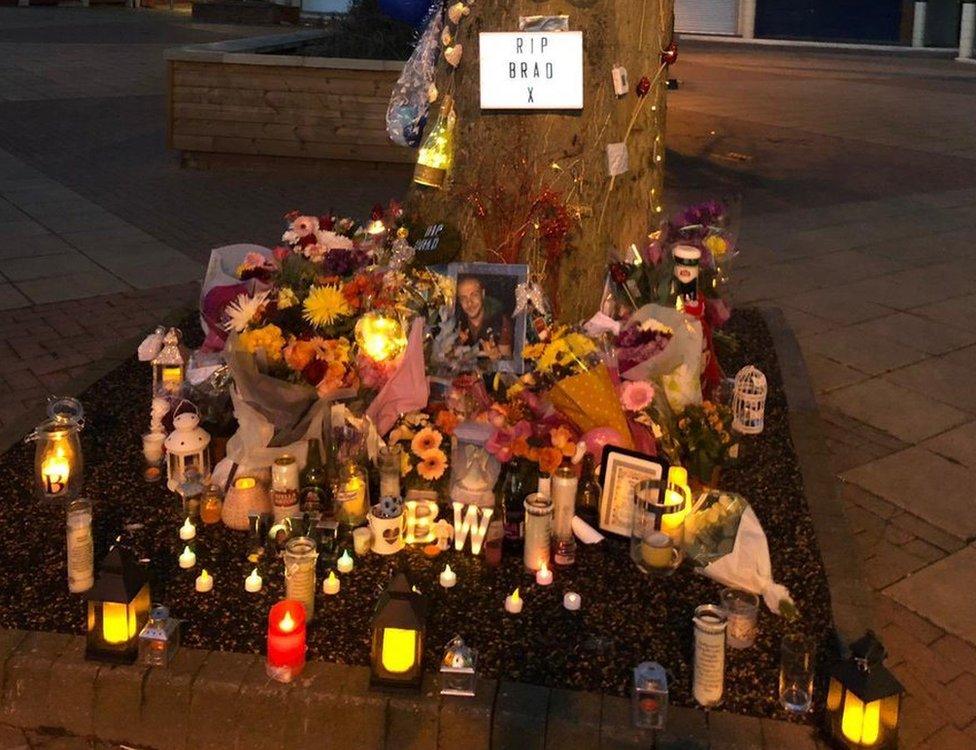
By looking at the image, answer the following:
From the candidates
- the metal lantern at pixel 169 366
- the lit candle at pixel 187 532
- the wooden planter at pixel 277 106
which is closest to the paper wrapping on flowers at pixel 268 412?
the lit candle at pixel 187 532

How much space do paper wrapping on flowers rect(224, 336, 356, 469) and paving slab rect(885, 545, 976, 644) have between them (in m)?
2.27

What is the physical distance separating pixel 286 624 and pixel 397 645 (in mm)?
336

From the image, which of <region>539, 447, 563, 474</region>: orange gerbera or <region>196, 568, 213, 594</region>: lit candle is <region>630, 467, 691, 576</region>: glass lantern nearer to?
<region>539, 447, 563, 474</region>: orange gerbera

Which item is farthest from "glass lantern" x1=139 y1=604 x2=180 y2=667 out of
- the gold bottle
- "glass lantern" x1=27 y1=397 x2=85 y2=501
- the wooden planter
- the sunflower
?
the wooden planter

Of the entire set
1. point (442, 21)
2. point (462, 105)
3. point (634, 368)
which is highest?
point (442, 21)

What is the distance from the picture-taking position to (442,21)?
5168mm

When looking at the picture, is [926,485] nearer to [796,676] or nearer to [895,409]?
[895,409]

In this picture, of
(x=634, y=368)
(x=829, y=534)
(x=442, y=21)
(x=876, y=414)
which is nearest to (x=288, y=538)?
(x=634, y=368)

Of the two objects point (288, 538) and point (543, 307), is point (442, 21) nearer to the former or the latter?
point (543, 307)

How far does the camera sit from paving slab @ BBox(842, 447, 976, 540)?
4.46 meters

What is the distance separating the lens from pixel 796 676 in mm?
3117

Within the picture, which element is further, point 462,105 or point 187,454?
point 462,105

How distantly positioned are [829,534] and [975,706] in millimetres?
961

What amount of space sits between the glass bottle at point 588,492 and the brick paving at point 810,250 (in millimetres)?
1068
